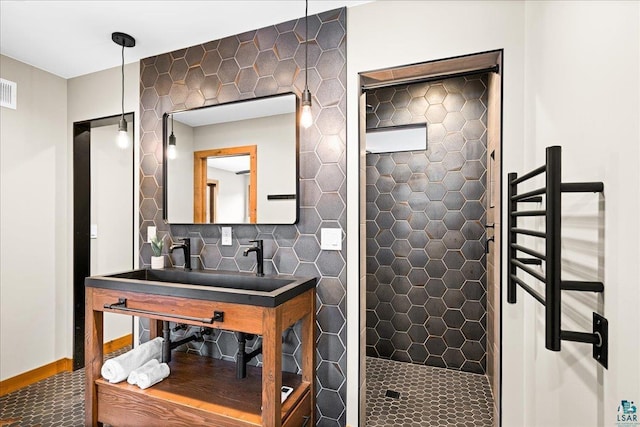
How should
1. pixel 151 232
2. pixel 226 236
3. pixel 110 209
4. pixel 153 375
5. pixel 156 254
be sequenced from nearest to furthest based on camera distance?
pixel 153 375 < pixel 226 236 < pixel 156 254 < pixel 151 232 < pixel 110 209

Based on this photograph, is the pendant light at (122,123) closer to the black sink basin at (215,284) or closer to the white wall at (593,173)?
the black sink basin at (215,284)

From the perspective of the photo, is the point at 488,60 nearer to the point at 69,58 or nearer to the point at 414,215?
the point at 414,215

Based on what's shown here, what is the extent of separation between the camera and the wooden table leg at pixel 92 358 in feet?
6.44

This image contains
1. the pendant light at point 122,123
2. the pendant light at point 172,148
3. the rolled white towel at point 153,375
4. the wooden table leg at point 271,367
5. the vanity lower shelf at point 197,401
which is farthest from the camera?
the pendant light at point 172,148

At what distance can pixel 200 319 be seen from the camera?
1.68 m

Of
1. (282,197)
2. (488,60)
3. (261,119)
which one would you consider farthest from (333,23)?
(282,197)

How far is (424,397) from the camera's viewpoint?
2414 millimetres

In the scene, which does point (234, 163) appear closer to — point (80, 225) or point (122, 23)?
point (122, 23)

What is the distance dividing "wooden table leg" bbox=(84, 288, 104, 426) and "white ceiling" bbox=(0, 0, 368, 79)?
5.48 feet

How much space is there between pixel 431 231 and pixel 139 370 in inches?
91.3

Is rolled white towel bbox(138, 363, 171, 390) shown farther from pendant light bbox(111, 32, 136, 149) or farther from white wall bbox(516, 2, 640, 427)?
white wall bbox(516, 2, 640, 427)

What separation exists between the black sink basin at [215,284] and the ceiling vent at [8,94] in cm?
165

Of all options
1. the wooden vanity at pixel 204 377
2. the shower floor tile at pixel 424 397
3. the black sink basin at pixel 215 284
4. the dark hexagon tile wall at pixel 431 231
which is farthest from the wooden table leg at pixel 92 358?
the dark hexagon tile wall at pixel 431 231

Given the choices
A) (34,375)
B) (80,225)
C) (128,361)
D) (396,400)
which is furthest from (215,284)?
(34,375)
